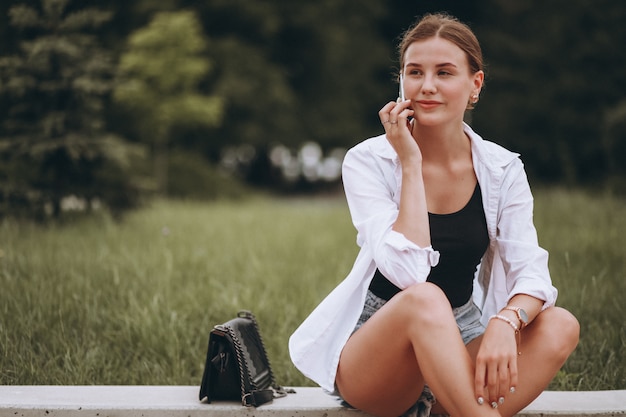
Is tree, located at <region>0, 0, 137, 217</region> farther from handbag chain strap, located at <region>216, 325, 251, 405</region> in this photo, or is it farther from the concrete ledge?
handbag chain strap, located at <region>216, 325, 251, 405</region>

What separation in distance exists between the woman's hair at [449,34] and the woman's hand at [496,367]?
979mm

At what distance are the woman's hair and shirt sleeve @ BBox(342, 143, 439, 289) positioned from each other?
1.47ft

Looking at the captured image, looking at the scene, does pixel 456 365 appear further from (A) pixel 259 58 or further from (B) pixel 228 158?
(B) pixel 228 158

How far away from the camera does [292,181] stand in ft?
83.8

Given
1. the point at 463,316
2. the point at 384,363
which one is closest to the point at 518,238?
the point at 463,316

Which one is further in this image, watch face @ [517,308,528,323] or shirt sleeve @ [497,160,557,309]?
shirt sleeve @ [497,160,557,309]

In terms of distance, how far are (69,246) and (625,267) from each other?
411 centimetres

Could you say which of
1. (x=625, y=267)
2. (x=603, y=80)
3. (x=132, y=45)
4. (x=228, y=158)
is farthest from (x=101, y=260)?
(x=228, y=158)

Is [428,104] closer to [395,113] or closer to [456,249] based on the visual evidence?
[395,113]

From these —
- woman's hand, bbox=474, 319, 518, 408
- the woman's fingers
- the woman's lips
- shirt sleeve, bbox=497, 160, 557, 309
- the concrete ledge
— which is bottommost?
the concrete ledge

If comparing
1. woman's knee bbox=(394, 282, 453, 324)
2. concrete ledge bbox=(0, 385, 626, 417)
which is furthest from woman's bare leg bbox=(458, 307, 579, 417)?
woman's knee bbox=(394, 282, 453, 324)

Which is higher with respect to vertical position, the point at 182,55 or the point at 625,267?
the point at 182,55

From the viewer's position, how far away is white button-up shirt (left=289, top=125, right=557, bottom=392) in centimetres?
257

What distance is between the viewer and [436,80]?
2613 mm
